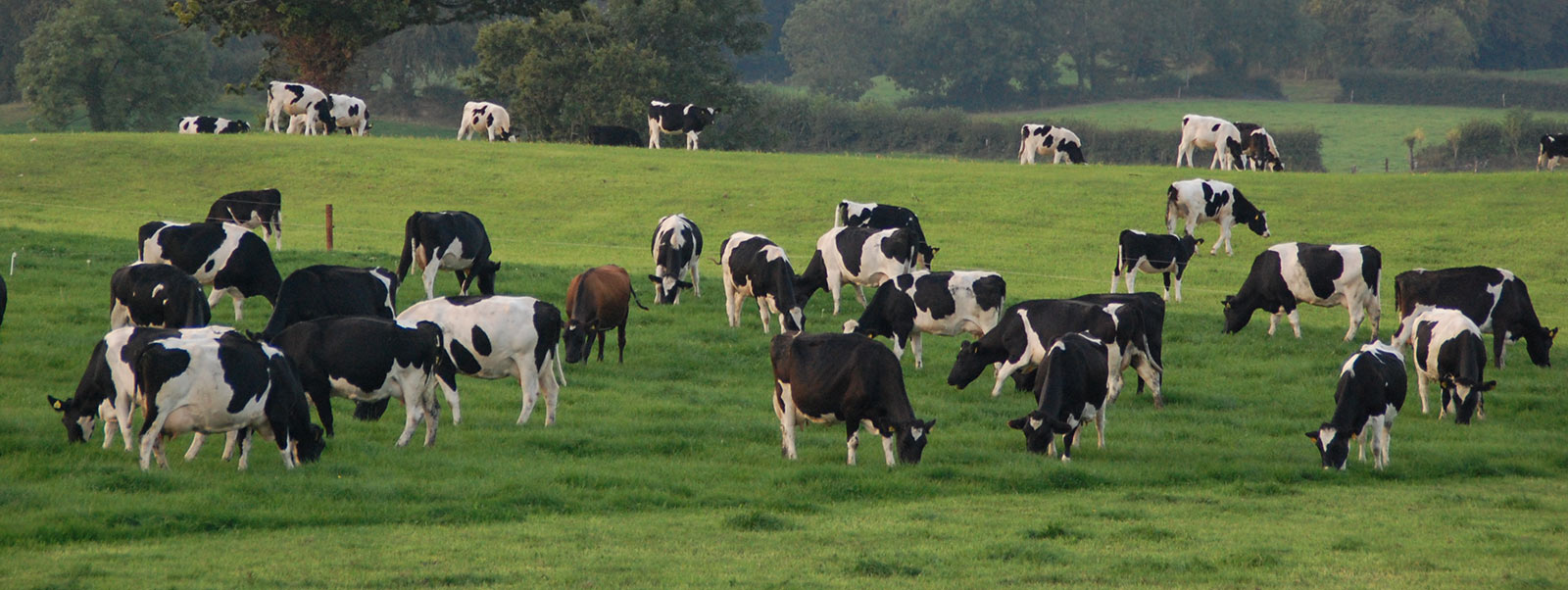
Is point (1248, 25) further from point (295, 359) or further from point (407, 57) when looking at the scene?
point (295, 359)

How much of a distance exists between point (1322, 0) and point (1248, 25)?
6278mm

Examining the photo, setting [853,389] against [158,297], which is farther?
[158,297]

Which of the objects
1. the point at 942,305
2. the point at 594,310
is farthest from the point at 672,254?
the point at 942,305

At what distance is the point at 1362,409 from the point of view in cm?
1652

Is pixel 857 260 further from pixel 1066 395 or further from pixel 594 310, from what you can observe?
pixel 1066 395

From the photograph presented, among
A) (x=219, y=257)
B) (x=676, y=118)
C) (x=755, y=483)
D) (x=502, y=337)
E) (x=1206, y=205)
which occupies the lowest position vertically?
(x=755, y=483)

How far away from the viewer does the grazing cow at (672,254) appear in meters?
25.5

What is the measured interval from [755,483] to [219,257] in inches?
438

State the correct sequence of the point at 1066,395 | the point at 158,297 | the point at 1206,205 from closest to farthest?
the point at 1066,395, the point at 158,297, the point at 1206,205

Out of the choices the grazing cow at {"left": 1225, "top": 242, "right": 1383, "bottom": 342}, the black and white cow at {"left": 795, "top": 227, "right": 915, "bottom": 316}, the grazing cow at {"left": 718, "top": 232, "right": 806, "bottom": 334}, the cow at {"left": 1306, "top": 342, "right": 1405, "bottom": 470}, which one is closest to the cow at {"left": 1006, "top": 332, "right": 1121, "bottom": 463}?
the cow at {"left": 1306, "top": 342, "right": 1405, "bottom": 470}

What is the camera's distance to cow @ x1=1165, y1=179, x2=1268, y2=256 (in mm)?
33406

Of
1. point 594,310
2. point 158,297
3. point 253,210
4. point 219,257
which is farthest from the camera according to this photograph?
point 253,210

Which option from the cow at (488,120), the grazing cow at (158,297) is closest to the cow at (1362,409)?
the grazing cow at (158,297)

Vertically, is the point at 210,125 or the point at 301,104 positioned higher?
the point at 301,104
